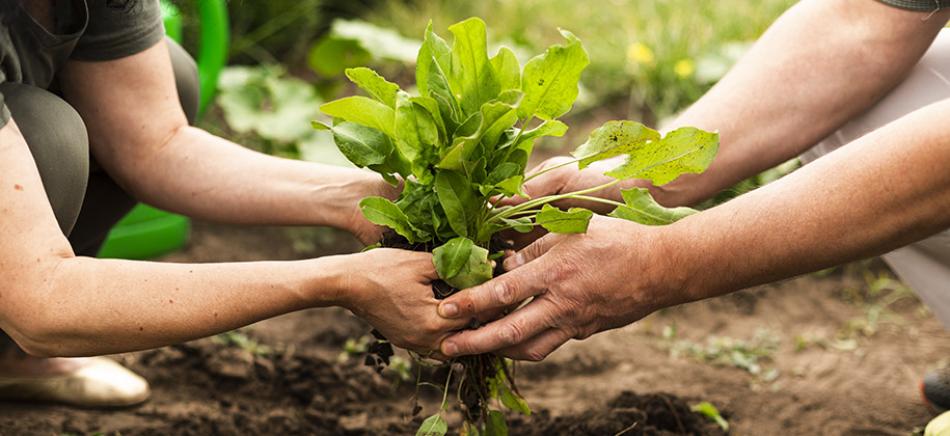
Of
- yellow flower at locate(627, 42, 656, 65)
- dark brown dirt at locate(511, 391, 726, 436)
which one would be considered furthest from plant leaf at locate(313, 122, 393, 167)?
→ yellow flower at locate(627, 42, 656, 65)

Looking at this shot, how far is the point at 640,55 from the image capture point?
12.9ft

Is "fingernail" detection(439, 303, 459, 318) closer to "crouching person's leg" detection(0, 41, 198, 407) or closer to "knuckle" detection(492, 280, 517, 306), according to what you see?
"knuckle" detection(492, 280, 517, 306)

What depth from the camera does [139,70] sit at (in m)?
1.96

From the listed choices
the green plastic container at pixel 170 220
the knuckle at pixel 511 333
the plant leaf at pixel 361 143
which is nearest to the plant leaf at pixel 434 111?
the plant leaf at pixel 361 143

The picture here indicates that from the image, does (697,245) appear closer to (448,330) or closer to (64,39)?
(448,330)

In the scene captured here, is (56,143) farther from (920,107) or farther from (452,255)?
(920,107)

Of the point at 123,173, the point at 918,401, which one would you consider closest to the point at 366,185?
the point at 123,173

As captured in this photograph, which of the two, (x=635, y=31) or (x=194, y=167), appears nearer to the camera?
(x=194, y=167)

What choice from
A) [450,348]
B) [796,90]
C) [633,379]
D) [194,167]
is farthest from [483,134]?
[633,379]

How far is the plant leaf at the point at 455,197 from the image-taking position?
1676 millimetres

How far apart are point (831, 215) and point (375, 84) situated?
763mm

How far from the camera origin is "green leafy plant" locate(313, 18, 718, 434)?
1649 millimetres

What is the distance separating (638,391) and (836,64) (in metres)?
0.86

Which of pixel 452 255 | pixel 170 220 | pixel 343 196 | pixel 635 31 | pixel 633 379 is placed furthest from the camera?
pixel 635 31
